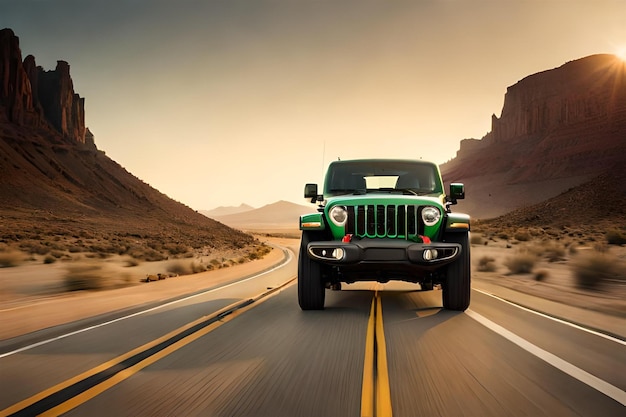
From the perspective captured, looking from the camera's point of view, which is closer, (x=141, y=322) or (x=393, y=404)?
(x=393, y=404)

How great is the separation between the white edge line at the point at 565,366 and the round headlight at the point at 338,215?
2.70 meters

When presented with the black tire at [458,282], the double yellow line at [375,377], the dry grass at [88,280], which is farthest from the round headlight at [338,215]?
the dry grass at [88,280]

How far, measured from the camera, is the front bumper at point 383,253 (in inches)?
348

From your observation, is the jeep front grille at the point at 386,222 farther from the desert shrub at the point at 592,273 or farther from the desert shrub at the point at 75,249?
the desert shrub at the point at 75,249

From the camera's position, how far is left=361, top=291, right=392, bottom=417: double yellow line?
425 cm

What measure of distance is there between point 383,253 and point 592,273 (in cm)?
954

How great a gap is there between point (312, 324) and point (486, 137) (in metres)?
167

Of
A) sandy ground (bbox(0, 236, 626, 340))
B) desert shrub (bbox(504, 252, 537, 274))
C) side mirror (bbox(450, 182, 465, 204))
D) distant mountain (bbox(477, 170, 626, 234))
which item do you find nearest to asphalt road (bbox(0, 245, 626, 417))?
sandy ground (bbox(0, 236, 626, 340))

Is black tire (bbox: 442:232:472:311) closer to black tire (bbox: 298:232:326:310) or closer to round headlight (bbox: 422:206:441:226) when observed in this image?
round headlight (bbox: 422:206:441:226)

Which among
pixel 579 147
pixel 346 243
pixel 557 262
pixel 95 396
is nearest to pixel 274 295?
pixel 346 243

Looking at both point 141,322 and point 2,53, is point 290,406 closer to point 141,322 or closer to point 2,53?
point 141,322

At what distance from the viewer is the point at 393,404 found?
439cm

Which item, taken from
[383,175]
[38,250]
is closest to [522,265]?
[383,175]

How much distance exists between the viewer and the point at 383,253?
8938mm
